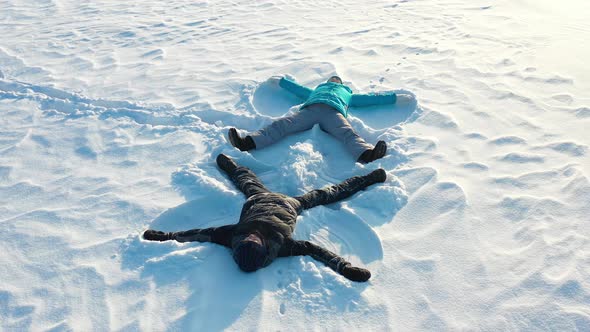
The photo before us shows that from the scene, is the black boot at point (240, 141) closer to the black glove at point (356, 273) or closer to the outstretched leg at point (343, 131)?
the outstretched leg at point (343, 131)

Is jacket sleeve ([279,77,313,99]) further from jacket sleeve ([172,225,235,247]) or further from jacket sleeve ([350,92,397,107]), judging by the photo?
jacket sleeve ([172,225,235,247])

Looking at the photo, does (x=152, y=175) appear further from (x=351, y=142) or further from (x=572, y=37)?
(x=572, y=37)

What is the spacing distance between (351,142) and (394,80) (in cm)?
156

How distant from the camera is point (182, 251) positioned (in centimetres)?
316

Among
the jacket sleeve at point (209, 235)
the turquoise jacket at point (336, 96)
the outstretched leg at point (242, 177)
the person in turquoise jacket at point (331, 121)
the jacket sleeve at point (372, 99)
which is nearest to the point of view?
the jacket sleeve at point (209, 235)

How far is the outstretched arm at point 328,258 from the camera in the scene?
292cm

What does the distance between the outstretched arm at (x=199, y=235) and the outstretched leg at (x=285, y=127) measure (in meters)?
1.26

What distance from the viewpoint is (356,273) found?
2914 millimetres

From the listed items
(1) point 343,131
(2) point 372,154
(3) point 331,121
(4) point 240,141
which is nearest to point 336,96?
(3) point 331,121

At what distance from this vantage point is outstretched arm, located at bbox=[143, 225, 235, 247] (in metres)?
3.19

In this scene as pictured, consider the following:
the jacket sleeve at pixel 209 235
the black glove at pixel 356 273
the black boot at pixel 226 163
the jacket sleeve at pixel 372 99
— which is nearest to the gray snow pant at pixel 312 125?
the black boot at pixel 226 163

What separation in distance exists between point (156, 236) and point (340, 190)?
129cm

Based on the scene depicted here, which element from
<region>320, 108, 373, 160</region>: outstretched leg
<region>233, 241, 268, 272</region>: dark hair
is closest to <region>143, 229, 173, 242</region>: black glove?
<region>233, 241, 268, 272</region>: dark hair

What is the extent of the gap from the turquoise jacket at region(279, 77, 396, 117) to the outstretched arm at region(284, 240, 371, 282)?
5.78ft
